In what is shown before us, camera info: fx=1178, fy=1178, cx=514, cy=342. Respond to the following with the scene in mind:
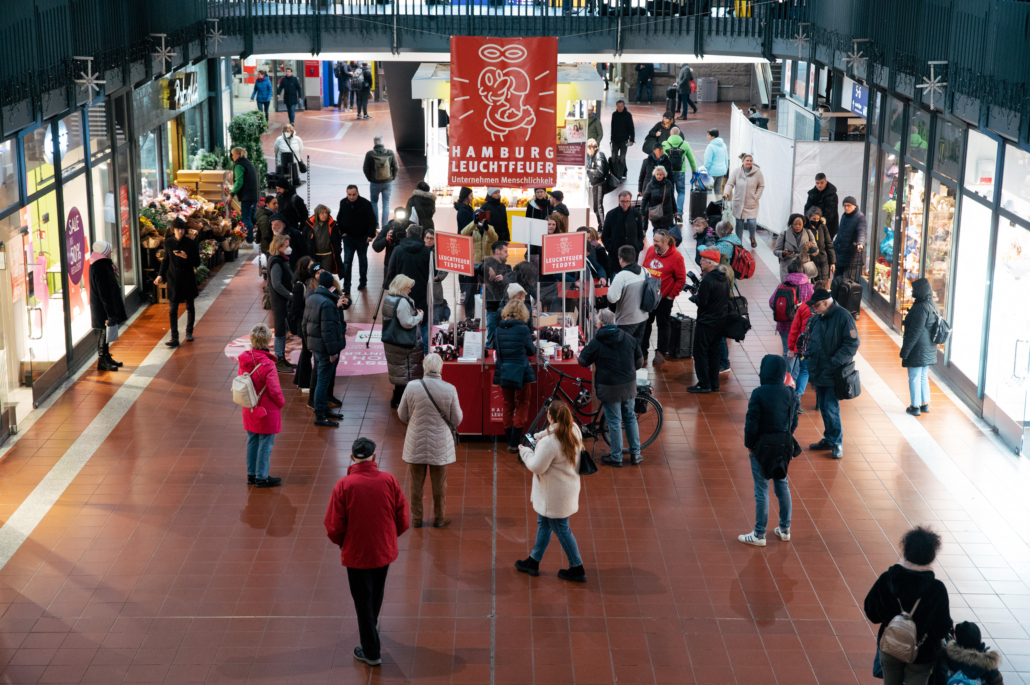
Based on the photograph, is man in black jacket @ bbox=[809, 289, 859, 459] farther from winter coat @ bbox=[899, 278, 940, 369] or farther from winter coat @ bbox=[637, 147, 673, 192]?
winter coat @ bbox=[637, 147, 673, 192]

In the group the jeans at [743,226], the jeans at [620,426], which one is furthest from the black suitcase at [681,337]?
the jeans at [743,226]

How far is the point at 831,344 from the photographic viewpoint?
37.3ft

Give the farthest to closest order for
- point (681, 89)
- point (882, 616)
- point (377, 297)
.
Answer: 1. point (681, 89)
2. point (377, 297)
3. point (882, 616)

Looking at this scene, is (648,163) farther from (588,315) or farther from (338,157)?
(338,157)

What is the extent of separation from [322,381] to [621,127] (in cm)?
1520

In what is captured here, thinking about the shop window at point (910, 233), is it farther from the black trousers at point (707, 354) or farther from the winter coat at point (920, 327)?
the black trousers at point (707, 354)

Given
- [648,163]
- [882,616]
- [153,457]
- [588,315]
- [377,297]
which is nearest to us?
[882,616]

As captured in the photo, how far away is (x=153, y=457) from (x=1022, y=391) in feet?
28.0

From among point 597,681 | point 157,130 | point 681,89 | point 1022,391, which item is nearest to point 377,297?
point 157,130

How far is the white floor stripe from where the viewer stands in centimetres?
984

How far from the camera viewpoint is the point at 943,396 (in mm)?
13367

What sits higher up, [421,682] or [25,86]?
[25,86]

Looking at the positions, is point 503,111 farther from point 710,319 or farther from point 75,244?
point 75,244

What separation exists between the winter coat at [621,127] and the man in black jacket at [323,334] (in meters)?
14.7
